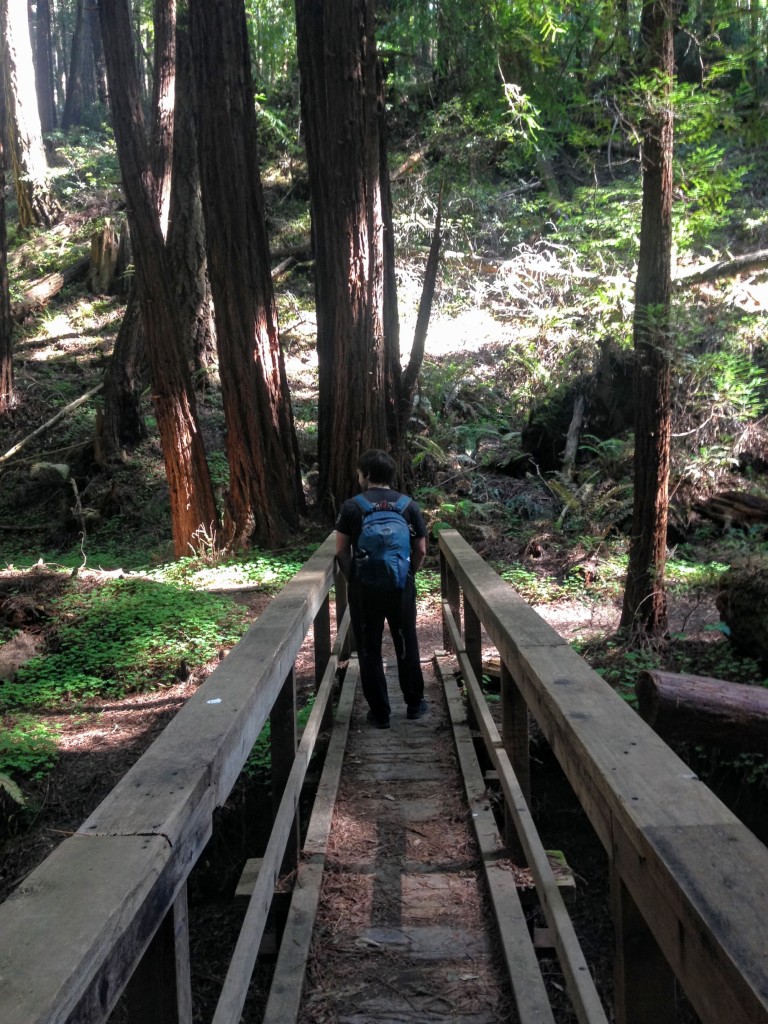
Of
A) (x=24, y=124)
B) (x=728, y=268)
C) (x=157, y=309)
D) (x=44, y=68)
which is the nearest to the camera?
(x=728, y=268)

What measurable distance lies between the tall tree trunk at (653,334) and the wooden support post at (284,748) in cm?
469

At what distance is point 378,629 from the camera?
522 cm

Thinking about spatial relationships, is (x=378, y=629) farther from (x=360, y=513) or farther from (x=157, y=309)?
(x=157, y=309)

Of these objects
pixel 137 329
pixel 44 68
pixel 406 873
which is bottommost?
pixel 406 873

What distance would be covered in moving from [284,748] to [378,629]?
1.79 m

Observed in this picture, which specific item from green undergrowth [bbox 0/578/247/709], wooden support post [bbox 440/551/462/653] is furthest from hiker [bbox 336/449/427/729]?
green undergrowth [bbox 0/578/247/709]

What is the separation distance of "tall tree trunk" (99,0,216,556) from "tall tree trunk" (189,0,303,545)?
52cm

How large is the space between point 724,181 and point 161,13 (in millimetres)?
11030

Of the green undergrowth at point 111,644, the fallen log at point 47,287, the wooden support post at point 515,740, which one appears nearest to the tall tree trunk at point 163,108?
the fallen log at point 47,287

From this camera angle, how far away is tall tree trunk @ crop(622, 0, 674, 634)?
6871 mm

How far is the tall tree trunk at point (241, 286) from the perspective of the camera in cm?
1048

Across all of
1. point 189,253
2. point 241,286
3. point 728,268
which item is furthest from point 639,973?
point 189,253

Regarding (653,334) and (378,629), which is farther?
(653,334)

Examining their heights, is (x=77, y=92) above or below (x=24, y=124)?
above
